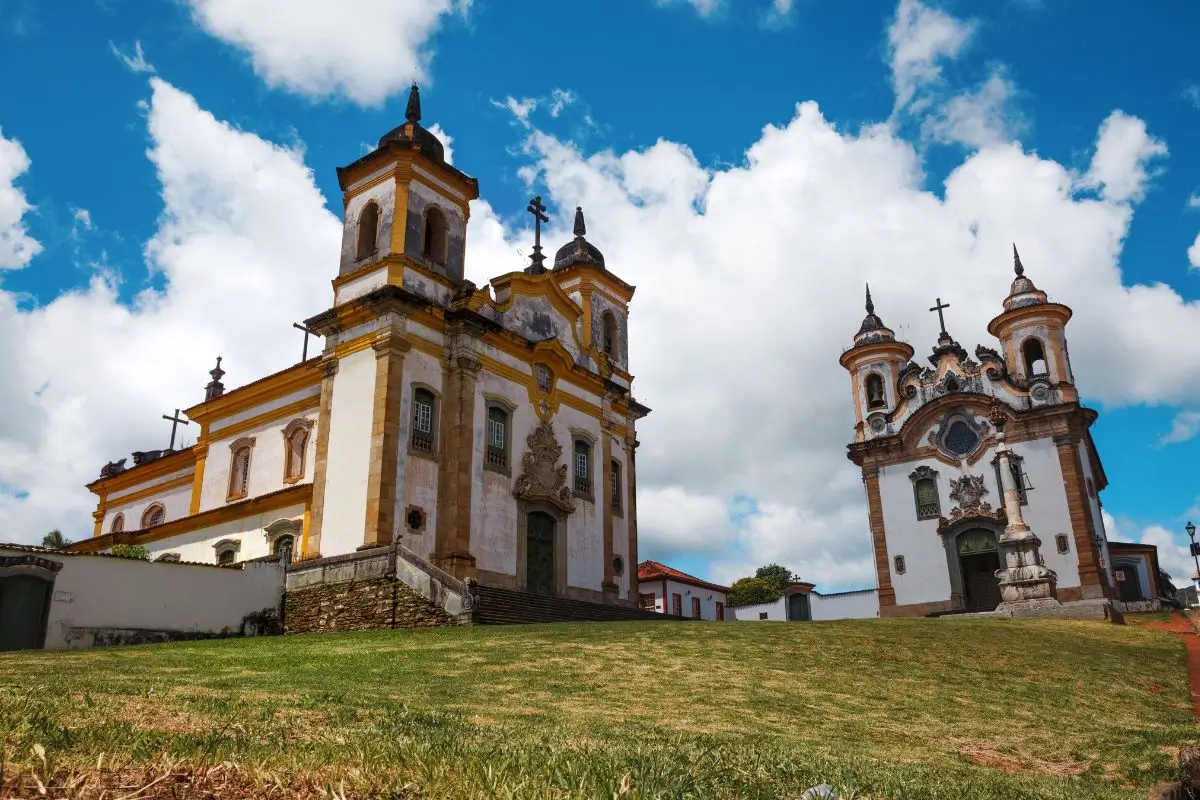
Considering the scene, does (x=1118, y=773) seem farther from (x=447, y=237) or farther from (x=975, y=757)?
(x=447, y=237)

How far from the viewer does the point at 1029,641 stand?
1617 centimetres

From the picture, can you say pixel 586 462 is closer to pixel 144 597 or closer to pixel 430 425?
pixel 430 425

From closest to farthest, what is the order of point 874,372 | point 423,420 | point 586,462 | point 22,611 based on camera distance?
point 22,611
point 423,420
point 586,462
point 874,372

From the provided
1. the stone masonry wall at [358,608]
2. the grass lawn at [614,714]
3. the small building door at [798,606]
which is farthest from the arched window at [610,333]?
the small building door at [798,606]

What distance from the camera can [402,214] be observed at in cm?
2559

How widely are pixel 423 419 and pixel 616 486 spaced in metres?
8.80

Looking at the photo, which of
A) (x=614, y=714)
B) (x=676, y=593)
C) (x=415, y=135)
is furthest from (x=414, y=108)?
(x=676, y=593)

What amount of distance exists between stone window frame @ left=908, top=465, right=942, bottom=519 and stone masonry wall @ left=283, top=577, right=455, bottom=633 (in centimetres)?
2621

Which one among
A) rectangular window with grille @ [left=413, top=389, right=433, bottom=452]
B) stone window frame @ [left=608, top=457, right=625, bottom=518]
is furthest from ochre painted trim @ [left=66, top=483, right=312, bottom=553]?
stone window frame @ [left=608, top=457, right=625, bottom=518]

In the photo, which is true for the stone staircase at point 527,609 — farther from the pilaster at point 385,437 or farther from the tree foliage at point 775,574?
the tree foliage at point 775,574

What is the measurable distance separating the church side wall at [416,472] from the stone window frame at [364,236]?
326cm

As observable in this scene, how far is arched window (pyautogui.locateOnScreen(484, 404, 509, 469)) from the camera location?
2567 centimetres

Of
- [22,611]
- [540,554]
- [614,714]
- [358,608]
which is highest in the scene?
[540,554]

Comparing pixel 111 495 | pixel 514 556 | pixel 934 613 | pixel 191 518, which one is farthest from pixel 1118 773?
pixel 111 495
